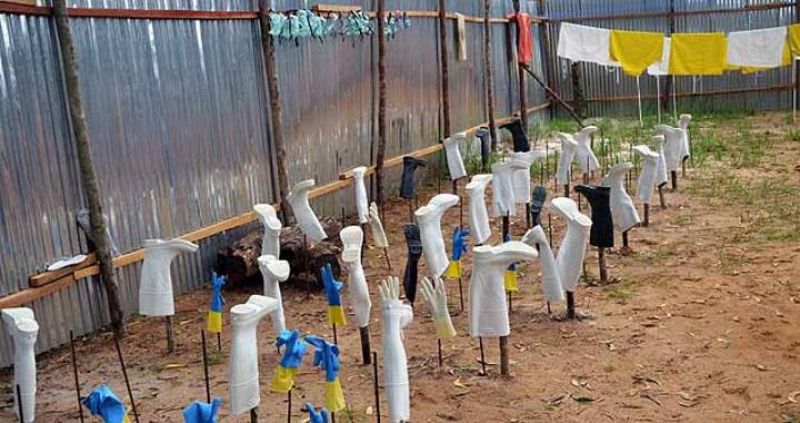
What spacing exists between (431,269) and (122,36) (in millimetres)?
2638

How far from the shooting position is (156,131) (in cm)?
611

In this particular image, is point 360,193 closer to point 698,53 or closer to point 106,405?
point 106,405

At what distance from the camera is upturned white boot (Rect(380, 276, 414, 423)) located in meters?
3.61

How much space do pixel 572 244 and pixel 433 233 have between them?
0.84m

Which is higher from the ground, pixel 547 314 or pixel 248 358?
pixel 248 358

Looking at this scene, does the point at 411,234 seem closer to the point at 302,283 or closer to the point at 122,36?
the point at 302,283

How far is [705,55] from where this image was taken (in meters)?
13.9

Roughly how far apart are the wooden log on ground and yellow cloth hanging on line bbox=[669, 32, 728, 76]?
938 cm

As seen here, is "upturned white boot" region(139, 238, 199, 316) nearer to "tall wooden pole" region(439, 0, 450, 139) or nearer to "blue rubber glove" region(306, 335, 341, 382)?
"blue rubber glove" region(306, 335, 341, 382)

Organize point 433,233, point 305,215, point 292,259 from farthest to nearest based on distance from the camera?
point 292,259, point 305,215, point 433,233

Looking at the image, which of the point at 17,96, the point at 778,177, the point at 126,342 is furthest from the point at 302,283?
the point at 778,177

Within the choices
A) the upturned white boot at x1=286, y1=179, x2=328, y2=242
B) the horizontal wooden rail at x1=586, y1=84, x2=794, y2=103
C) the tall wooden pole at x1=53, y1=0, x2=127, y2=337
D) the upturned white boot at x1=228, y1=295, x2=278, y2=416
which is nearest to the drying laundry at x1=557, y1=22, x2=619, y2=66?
the horizontal wooden rail at x1=586, y1=84, x2=794, y2=103

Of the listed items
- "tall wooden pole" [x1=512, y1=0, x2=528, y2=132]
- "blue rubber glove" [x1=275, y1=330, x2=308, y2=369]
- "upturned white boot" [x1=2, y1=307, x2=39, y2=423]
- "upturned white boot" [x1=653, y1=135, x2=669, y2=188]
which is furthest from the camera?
Answer: "tall wooden pole" [x1=512, y1=0, x2=528, y2=132]

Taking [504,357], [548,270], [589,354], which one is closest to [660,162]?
[548,270]
